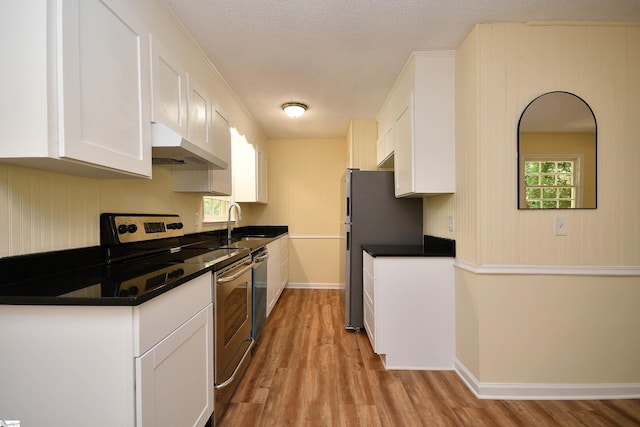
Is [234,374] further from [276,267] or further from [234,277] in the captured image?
[276,267]

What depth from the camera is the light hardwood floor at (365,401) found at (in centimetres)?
167

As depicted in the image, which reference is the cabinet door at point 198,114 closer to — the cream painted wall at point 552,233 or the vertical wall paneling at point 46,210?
the vertical wall paneling at point 46,210

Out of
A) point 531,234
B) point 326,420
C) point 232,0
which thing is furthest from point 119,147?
point 531,234

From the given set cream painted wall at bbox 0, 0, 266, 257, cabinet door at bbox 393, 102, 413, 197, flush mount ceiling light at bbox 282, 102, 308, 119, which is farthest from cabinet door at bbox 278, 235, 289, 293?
cabinet door at bbox 393, 102, 413, 197

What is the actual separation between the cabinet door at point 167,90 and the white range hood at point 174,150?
8 cm

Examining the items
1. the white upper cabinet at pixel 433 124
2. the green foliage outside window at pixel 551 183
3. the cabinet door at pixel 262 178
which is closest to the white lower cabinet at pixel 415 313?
the white upper cabinet at pixel 433 124

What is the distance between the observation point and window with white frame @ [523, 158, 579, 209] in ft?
6.12

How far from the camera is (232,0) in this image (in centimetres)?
171

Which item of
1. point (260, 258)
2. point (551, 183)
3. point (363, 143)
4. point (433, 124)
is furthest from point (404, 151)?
point (260, 258)

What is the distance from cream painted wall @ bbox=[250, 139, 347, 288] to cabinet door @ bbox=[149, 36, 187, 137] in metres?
2.95

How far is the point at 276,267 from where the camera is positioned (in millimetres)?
3623

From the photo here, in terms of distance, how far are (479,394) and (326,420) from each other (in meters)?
1.01

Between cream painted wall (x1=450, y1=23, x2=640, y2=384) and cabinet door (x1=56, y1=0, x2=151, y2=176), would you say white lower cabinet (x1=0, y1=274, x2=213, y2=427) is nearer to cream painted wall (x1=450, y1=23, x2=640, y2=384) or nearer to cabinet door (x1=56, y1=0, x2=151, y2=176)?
cabinet door (x1=56, y1=0, x2=151, y2=176)

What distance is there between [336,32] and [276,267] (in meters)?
2.59
